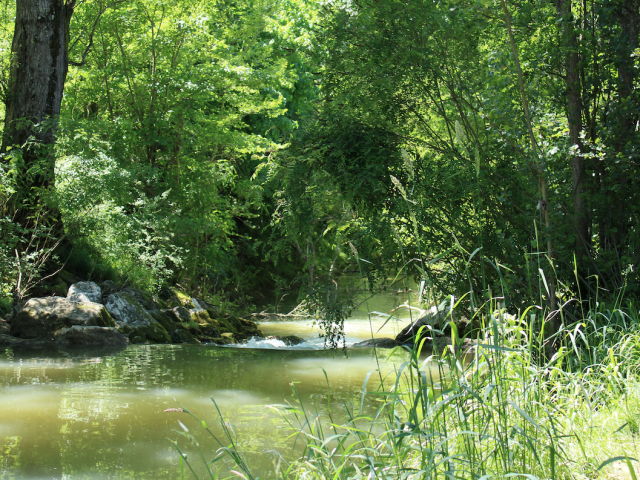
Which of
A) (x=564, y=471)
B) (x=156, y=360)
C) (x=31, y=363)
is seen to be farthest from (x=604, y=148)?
(x=31, y=363)

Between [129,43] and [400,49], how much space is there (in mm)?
8527

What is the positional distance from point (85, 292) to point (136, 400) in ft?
13.6

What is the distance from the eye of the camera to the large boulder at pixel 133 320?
8508 millimetres

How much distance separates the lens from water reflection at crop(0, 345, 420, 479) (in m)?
3.83

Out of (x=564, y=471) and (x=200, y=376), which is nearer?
(x=564, y=471)

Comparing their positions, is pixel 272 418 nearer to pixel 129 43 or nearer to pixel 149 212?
pixel 149 212

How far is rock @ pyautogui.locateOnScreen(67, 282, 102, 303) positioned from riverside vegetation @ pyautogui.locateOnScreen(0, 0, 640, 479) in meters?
0.09

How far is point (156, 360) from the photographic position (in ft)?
22.9

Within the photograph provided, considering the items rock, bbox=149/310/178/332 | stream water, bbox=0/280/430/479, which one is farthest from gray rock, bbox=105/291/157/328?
stream water, bbox=0/280/430/479

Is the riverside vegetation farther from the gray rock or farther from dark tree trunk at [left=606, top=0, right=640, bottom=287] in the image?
the gray rock

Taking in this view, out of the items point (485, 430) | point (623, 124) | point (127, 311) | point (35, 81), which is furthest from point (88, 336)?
point (623, 124)

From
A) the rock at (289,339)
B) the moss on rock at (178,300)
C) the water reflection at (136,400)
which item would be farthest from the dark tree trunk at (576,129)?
the moss on rock at (178,300)

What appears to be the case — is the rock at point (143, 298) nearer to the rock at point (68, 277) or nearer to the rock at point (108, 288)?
the rock at point (108, 288)

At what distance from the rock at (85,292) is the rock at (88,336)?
74cm
